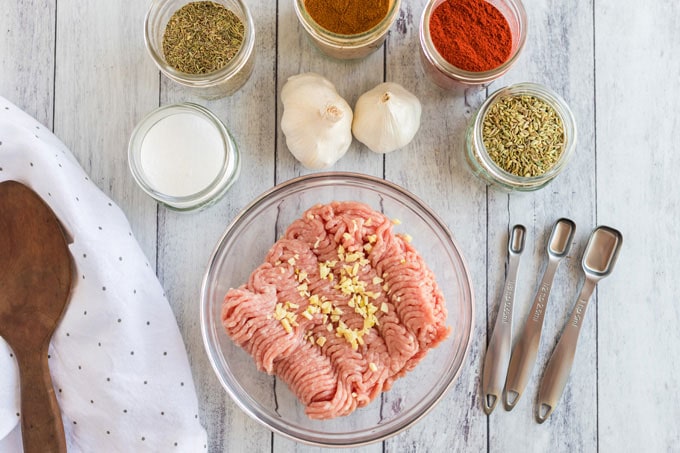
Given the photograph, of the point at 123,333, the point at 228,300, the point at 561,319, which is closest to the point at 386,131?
the point at 228,300

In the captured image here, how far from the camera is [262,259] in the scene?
4.60 feet

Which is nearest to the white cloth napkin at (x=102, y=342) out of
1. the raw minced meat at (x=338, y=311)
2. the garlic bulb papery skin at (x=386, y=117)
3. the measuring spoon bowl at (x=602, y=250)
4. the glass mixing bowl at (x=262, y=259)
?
the glass mixing bowl at (x=262, y=259)

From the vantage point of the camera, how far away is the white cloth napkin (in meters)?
1.35

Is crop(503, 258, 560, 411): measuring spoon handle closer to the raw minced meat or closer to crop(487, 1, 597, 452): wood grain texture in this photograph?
crop(487, 1, 597, 452): wood grain texture

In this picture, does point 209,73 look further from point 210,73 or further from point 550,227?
point 550,227

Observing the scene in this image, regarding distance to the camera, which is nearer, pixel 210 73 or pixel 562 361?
pixel 210 73

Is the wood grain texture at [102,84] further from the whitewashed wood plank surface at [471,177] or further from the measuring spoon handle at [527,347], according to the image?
the measuring spoon handle at [527,347]

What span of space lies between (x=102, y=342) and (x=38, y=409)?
0.20m

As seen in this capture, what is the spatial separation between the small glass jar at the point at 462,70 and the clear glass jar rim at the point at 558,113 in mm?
65

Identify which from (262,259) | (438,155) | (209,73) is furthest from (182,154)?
(438,155)

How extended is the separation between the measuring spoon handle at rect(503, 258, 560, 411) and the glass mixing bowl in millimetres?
164

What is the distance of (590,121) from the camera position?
150 cm

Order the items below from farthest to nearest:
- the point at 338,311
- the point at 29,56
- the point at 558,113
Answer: the point at 29,56
the point at 558,113
the point at 338,311

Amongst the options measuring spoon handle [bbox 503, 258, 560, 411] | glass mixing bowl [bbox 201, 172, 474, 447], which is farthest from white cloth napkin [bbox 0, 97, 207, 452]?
measuring spoon handle [bbox 503, 258, 560, 411]
